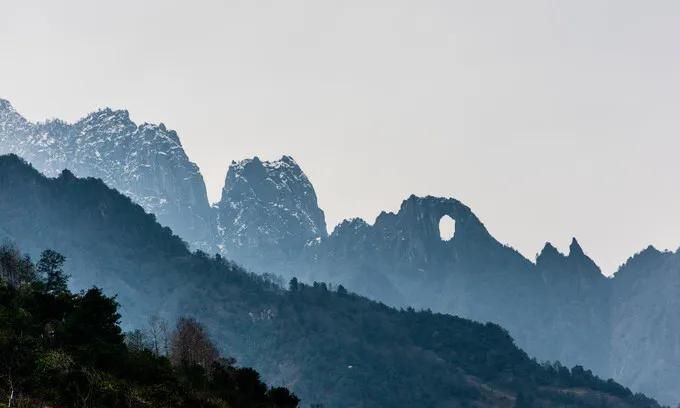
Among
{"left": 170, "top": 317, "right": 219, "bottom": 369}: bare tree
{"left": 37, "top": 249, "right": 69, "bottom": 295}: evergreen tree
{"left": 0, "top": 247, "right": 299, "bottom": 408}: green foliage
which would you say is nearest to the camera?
{"left": 0, "top": 247, "right": 299, "bottom": 408}: green foliage

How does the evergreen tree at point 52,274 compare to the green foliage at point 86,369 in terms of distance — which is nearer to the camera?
the green foliage at point 86,369

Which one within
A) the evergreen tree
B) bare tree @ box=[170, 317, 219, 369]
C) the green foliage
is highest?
the evergreen tree

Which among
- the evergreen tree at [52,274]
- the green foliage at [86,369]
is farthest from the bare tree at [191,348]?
the evergreen tree at [52,274]

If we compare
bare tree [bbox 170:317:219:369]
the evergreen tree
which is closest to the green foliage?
bare tree [bbox 170:317:219:369]

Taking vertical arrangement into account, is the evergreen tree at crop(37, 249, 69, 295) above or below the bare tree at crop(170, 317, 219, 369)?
above

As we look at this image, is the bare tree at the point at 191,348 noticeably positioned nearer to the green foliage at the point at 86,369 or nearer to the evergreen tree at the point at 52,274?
A: the green foliage at the point at 86,369

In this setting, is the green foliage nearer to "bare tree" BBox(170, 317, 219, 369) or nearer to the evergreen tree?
"bare tree" BBox(170, 317, 219, 369)

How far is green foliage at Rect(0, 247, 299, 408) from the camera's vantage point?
93.1m

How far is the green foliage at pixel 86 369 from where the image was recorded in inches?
3666

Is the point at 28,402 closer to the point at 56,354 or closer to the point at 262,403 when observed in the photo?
the point at 56,354

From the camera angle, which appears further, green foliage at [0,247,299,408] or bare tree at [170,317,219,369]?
bare tree at [170,317,219,369]

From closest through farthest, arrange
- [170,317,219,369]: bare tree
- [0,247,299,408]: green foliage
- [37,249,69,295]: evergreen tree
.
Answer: [0,247,299,408]: green foliage → [170,317,219,369]: bare tree → [37,249,69,295]: evergreen tree

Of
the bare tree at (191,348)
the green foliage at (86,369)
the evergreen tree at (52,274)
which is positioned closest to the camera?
the green foliage at (86,369)

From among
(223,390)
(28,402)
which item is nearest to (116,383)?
(28,402)
